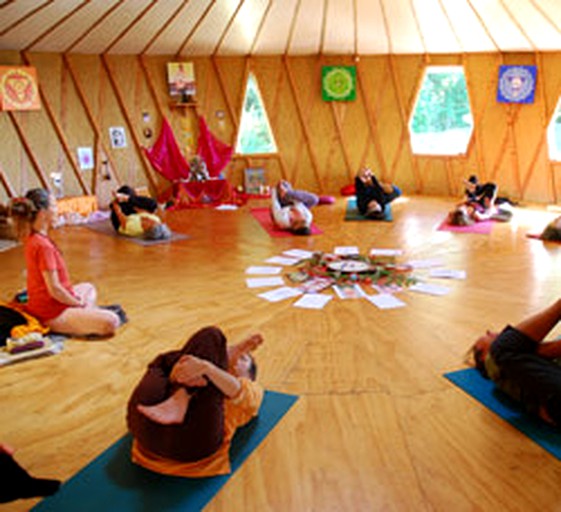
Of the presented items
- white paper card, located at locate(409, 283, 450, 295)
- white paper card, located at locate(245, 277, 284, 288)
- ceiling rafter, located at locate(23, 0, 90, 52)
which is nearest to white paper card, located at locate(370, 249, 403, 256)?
white paper card, located at locate(409, 283, 450, 295)

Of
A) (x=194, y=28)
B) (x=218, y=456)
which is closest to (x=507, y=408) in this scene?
(x=218, y=456)

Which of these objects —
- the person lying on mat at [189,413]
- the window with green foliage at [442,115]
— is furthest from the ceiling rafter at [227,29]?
the person lying on mat at [189,413]

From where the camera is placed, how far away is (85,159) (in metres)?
7.74

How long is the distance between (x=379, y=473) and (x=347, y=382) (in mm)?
712

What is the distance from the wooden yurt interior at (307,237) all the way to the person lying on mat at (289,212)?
0.22m

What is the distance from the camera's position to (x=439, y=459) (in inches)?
82.1

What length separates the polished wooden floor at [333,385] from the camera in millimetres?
1949

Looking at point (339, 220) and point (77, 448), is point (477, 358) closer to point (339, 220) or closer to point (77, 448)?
point (77, 448)

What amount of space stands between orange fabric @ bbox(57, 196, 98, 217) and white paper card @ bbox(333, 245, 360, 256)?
400 cm

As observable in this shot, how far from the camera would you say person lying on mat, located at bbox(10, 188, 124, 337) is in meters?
3.06

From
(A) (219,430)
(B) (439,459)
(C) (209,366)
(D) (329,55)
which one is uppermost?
A: (D) (329,55)

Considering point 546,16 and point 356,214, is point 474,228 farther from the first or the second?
point 546,16

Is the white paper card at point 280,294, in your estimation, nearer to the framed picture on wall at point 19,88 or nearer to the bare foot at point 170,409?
the bare foot at point 170,409

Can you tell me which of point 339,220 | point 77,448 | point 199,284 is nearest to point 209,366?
point 77,448
